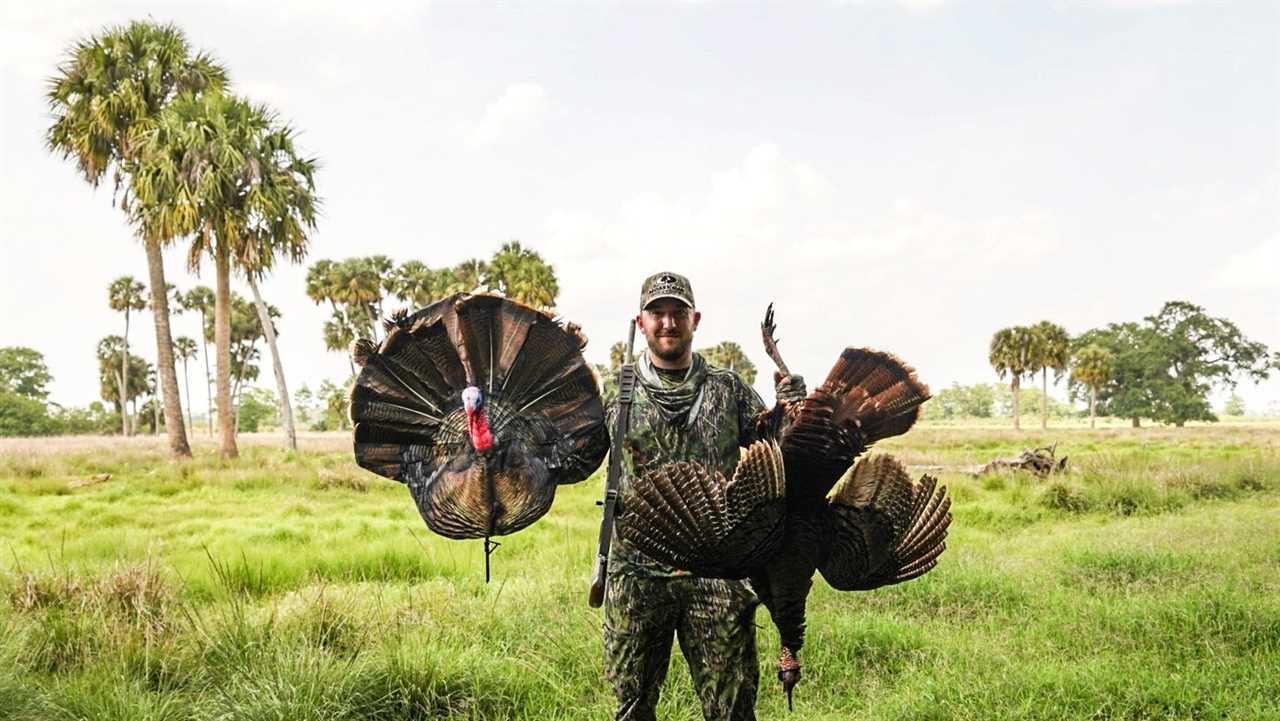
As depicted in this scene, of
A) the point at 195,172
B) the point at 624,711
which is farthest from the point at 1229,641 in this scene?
the point at 195,172

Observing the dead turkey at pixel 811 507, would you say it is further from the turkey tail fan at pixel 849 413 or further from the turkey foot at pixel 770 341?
the turkey foot at pixel 770 341

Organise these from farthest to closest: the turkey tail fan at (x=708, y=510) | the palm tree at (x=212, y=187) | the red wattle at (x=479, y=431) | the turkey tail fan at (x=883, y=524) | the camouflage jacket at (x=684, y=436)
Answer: the palm tree at (x=212, y=187) < the camouflage jacket at (x=684, y=436) < the red wattle at (x=479, y=431) < the turkey tail fan at (x=883, y=524) < the turkey tail fan at (x=708, y=510)

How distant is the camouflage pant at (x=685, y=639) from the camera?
2838 mm

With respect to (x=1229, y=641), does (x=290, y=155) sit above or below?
above

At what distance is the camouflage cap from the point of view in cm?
273

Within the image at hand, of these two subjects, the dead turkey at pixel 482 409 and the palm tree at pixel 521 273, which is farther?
the palm tree at pixel 521 273

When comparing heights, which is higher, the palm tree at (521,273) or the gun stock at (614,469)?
the palm tree at (521,273)

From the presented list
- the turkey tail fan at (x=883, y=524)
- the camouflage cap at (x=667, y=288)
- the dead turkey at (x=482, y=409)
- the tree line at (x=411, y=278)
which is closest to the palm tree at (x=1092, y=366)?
the tree line at (x=411, y=278)

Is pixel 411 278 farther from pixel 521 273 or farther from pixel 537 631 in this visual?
pixel 537 631

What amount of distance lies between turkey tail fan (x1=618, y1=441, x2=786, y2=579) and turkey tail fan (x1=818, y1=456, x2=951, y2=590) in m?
0.18

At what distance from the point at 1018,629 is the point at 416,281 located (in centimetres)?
3507

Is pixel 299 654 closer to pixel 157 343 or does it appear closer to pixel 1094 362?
pixel 157 343

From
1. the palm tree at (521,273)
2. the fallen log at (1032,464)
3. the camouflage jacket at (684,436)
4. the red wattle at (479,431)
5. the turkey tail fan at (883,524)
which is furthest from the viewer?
the palm tree at (521,273)

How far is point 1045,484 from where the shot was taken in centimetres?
1342
